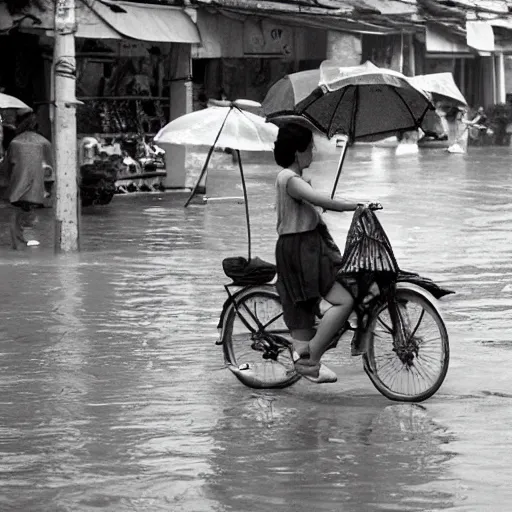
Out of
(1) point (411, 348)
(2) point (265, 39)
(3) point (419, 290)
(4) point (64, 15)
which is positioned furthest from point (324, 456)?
(2) point (265, 39)

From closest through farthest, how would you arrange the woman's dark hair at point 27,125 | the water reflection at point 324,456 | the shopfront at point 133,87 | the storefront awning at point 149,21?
1. the water reflection at point 324,456
2. the woman's dark hair at point 27,125
3. the storefront awning at point 149,21
4. the shopfront at point 133,87

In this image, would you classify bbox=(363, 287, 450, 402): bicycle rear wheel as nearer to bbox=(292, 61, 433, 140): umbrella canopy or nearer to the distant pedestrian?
bbox=(292, 61, 433, 140): umbrella canopy

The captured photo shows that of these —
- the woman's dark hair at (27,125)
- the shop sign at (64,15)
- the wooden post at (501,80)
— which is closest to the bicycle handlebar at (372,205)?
the shop sign at (64,15)

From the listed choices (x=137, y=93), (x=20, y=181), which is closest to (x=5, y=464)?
(x=20, y=181)

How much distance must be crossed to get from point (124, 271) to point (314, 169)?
1721 cm

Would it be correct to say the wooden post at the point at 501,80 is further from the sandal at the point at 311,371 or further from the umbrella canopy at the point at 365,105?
the sandal at the point at 311,371

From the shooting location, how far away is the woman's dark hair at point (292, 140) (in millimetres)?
8023

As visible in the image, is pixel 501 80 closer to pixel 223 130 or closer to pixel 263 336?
pixel 223 130

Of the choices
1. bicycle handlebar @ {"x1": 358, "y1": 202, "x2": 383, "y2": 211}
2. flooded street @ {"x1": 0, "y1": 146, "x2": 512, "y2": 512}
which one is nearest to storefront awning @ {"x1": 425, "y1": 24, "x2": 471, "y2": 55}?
flooded street @ {"x1": 0, "y1": 146, "x2": 512, "y2": 512}

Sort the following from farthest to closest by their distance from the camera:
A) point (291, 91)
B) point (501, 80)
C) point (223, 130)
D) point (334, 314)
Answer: point (501, 80) < point (291, 91) < point (223, 130) < point (334, 314)

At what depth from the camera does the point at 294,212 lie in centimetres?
802

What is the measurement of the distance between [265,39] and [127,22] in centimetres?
637

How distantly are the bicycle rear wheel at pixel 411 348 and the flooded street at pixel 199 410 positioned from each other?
4.3 inches

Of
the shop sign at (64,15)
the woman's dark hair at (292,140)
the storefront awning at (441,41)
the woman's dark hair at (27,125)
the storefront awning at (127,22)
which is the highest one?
the storefront awning at (441,41)
